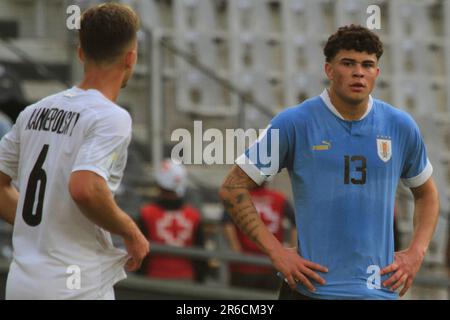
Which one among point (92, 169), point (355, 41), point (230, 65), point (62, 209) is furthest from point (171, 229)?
point (92, 169)

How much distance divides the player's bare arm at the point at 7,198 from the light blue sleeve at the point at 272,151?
1.12 metres

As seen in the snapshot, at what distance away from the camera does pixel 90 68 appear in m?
5.29

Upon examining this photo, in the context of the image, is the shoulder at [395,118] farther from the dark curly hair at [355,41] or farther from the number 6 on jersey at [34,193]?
the number 6 on jersey at [34,193]

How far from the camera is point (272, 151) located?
5.86m

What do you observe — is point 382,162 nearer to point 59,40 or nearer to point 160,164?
point 160,164

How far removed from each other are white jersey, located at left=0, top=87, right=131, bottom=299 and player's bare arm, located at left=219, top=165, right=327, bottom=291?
0.88m

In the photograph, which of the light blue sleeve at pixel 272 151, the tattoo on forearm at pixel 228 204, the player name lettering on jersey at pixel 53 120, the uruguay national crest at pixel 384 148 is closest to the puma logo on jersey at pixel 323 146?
the light blue sleeve at pixel 272 151

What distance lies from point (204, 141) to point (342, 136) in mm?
6372

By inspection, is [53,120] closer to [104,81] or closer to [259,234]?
[104,81]

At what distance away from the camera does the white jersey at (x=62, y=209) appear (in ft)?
16.8

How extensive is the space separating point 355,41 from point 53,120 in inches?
59.2

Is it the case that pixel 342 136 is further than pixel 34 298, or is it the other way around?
pixel 342 136

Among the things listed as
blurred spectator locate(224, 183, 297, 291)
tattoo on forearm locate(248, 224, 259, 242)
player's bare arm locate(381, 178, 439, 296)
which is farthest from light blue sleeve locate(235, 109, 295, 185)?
blurred spectator locate(224, 183, 297, 291)
